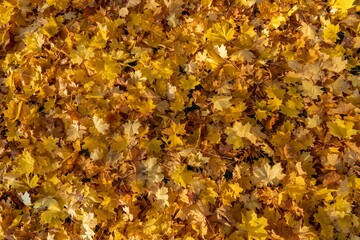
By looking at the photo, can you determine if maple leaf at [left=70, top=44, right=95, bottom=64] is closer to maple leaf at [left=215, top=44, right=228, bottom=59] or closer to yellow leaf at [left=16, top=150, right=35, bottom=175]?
yellow leaf at [left=16, top=150, right=35, bottom=175]

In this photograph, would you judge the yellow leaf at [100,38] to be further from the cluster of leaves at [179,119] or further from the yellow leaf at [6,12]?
the yellow leaf at [6,12]

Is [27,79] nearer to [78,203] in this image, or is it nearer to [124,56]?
[124,56]

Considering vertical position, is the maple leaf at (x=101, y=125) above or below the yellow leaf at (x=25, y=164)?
above

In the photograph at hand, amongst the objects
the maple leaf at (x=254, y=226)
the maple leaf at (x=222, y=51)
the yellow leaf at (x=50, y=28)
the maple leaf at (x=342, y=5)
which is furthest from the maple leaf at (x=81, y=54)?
the maple leaf at (x=342, y=5)

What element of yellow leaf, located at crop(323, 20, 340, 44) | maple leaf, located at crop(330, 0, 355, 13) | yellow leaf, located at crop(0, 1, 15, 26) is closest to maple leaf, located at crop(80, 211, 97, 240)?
yellow leaf, located at crop(0, 1, 15, 26)

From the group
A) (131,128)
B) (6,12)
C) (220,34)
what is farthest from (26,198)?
(220,34)

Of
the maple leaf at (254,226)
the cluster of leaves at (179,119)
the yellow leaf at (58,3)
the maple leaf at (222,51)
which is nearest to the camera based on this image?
the maple leaf at (254,226)

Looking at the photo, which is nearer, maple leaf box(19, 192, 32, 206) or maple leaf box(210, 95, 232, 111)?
maple leaf box(19, 192, 32, 206)

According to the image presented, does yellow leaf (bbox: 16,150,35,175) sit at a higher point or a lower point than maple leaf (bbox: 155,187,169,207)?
higher
